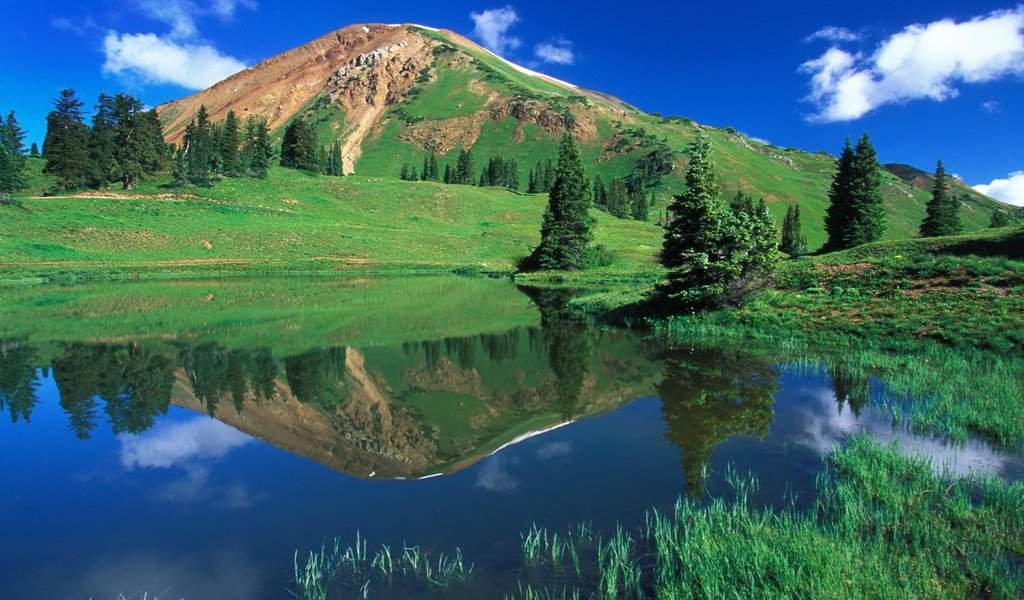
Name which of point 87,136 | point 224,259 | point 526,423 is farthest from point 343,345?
point 87,136

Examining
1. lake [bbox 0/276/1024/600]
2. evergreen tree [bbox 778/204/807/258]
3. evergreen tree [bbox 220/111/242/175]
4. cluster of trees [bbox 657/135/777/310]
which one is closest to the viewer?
lake [bbox 0/276/1024/600]

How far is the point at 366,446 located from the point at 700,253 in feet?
63.2

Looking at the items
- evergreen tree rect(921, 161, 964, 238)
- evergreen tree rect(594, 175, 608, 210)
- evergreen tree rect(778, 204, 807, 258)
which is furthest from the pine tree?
evergreen tree rect(594, 175, 608, 210)

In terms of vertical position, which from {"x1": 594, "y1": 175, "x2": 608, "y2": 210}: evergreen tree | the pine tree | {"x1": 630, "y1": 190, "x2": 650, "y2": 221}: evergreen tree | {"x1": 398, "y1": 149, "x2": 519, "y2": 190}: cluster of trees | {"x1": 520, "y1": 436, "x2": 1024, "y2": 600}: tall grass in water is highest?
{"x1": 398, "y1": 149, "x2": 519, "y2": 190}: cluster of trees

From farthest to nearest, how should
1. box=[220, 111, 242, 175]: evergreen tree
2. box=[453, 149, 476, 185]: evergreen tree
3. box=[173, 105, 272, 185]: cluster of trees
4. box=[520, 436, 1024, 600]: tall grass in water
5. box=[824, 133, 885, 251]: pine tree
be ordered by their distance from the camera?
box=[453, 149, 476, 185]: evergreen tree → box=[220, 111, 242, 175]: evergreen tree → box=[173, 105, 272, 185]: cluster of trees → box=[824, 133, 885, 251]: pine tree → box=[520, 436, 1024, 600]: tall grass in water

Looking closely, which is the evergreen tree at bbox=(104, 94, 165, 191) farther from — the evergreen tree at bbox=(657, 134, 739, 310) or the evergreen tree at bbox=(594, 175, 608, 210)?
the evergreen tree at bbox=(594, 175, 608, 210)

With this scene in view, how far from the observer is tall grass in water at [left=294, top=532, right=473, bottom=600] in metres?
6.39

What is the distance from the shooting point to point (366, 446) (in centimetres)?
1130

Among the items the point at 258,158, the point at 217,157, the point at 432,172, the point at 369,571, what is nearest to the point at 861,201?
the point at 369,571

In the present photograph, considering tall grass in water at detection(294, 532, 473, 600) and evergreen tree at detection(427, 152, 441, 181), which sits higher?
evergreen tree at detection(427, 152, 441, 181)

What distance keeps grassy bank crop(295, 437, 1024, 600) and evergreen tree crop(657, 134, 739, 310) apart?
694 inches

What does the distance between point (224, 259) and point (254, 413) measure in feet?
202

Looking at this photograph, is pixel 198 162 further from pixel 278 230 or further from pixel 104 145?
pixel 278 230

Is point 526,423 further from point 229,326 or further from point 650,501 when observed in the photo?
point 229,326
